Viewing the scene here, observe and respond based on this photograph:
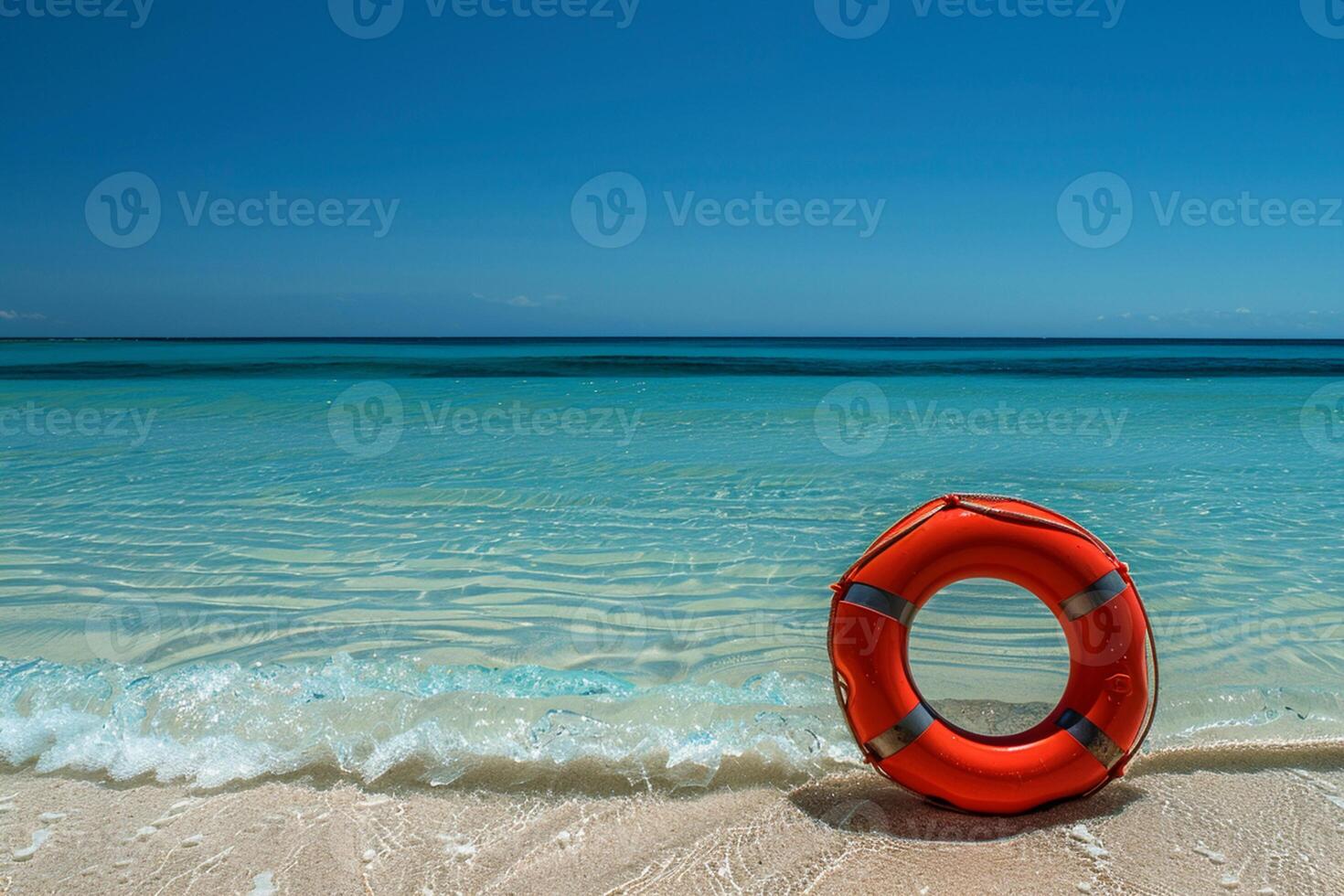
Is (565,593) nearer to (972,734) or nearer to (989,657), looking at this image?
(989,657)

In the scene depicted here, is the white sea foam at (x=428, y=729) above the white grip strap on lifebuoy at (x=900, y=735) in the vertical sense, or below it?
below

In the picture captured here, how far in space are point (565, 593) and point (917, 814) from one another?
211 cm

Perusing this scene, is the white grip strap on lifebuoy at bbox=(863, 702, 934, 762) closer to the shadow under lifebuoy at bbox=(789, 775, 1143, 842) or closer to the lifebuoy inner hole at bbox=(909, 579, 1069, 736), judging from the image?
the shadow under lifebuoy at bbox=(789, 775, 1143, 842)

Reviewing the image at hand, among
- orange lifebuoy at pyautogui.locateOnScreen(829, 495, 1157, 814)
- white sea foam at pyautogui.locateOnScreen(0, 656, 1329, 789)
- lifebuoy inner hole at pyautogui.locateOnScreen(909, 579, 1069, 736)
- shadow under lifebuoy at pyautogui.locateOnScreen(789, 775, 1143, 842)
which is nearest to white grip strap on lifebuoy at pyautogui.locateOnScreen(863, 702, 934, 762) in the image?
orange lifebuoy at pyautogui.locateOnScreen(829, 495, 1157, 814)

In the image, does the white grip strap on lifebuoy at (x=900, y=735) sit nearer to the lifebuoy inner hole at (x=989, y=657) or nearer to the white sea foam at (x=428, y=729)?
the white sea foam at (x=428, y=729)

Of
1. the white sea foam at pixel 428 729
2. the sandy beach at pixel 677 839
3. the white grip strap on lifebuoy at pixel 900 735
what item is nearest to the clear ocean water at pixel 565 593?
the white sea foam at pixel 428 729

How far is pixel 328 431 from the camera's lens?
31.1 feet

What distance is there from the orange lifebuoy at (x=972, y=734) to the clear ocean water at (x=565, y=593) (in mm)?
350

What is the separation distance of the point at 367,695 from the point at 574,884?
1.12m

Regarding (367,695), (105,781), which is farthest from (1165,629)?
(105,781)

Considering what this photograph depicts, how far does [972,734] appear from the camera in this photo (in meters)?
1.97

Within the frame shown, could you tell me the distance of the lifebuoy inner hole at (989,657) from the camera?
2549mm

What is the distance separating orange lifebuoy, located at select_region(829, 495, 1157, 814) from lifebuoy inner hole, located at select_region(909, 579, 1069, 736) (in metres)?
0.47

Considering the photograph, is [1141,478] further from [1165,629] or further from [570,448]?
[570,448]
